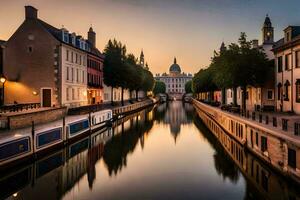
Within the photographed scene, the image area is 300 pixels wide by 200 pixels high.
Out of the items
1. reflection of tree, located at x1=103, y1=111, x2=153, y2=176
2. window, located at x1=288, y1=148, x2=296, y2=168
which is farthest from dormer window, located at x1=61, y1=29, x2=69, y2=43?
window, located at x1=288, y1=148, x2=296, y2=168

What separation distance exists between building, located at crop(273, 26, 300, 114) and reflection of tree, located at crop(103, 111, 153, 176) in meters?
19.2

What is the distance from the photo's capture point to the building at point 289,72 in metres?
38.0

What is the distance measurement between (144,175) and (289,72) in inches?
1029

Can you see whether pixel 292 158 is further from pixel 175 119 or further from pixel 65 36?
pixel 175 119

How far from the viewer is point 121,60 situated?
75.1 metres

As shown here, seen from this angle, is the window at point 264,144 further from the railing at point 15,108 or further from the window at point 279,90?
the railing at point 15,108

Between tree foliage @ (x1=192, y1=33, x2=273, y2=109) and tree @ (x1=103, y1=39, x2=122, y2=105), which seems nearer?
tree foliage @ (x1=192, y1=33, x2=273, y2=109)

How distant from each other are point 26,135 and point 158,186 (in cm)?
1111

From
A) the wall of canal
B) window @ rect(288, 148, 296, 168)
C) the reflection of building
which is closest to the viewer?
window @ rect(288, 148, 296, 168)

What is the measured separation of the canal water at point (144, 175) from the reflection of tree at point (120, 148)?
0.28ft

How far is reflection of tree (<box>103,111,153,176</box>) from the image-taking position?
2716 centimetres

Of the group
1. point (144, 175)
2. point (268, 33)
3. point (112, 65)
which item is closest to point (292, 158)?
point (144, 175)

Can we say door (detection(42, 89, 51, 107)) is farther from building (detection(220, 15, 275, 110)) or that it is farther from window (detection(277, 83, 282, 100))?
window (detection(277, 83, 282, 100))

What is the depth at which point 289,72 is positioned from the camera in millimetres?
40438
